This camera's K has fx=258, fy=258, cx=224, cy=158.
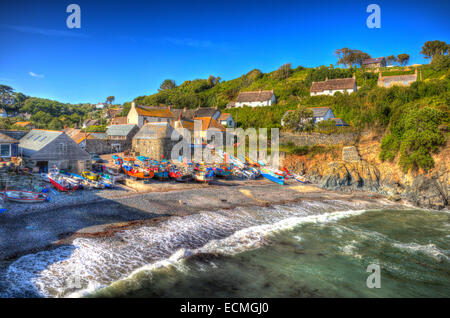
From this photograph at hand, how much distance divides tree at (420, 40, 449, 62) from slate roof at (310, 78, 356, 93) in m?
29.5

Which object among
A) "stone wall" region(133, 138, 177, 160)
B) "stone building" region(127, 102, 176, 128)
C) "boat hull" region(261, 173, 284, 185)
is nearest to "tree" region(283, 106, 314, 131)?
"boat hull" region(261, 173, 284, 185)

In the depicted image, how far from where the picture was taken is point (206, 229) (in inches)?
607

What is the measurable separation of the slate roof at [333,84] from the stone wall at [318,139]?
24.0 metres

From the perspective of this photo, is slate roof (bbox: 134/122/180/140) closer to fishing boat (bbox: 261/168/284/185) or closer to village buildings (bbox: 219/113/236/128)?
fishing boat (bbox: 261/168/284/185)

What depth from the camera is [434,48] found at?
6669cm

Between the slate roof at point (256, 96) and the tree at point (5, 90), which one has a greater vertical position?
the tree at point (5, 90)

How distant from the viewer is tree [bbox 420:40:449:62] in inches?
2608

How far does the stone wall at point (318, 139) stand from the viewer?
34.9 meters

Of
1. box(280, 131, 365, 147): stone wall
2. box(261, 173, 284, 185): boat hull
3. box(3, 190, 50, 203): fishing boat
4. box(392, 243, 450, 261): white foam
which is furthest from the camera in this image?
box(280, 131, 365, 147): stone wall

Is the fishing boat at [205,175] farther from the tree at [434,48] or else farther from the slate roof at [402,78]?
the tree at [434,48]

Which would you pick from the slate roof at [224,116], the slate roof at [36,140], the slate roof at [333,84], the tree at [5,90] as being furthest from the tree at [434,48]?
the tree at [5,90]

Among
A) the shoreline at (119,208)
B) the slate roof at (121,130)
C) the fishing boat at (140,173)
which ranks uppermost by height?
the slate roof at (121,130)
